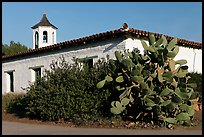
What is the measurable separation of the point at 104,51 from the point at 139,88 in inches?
216

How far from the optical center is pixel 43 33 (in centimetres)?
2897

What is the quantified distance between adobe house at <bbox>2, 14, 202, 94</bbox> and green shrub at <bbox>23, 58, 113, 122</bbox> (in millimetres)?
2251

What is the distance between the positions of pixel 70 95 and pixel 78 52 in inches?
231

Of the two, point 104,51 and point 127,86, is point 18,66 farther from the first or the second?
point 127,86

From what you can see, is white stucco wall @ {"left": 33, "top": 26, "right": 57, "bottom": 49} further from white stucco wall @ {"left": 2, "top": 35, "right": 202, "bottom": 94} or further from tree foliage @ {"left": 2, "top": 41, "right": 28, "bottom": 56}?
tree foliage @ {"left": 2, "top": 41, "right": 28, "bottom": 56}

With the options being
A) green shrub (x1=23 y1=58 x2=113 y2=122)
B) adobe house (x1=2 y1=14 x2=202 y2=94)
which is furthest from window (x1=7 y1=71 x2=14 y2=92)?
green shrub (x1=23 y1=58 x2=113 y2=122)

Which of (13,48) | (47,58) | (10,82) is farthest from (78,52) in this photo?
(13,48)

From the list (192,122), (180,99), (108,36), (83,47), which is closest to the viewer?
(180,99)

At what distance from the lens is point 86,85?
1323 centimetres

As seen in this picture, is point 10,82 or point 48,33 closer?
point 10,82

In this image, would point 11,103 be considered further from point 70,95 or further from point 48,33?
point 48,33

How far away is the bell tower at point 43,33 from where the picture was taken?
93.5 feet

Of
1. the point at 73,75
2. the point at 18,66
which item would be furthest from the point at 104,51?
the point at 18,66

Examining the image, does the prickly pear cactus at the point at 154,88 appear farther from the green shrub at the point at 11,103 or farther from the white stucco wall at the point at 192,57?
the green shrub at the point at 11,103
